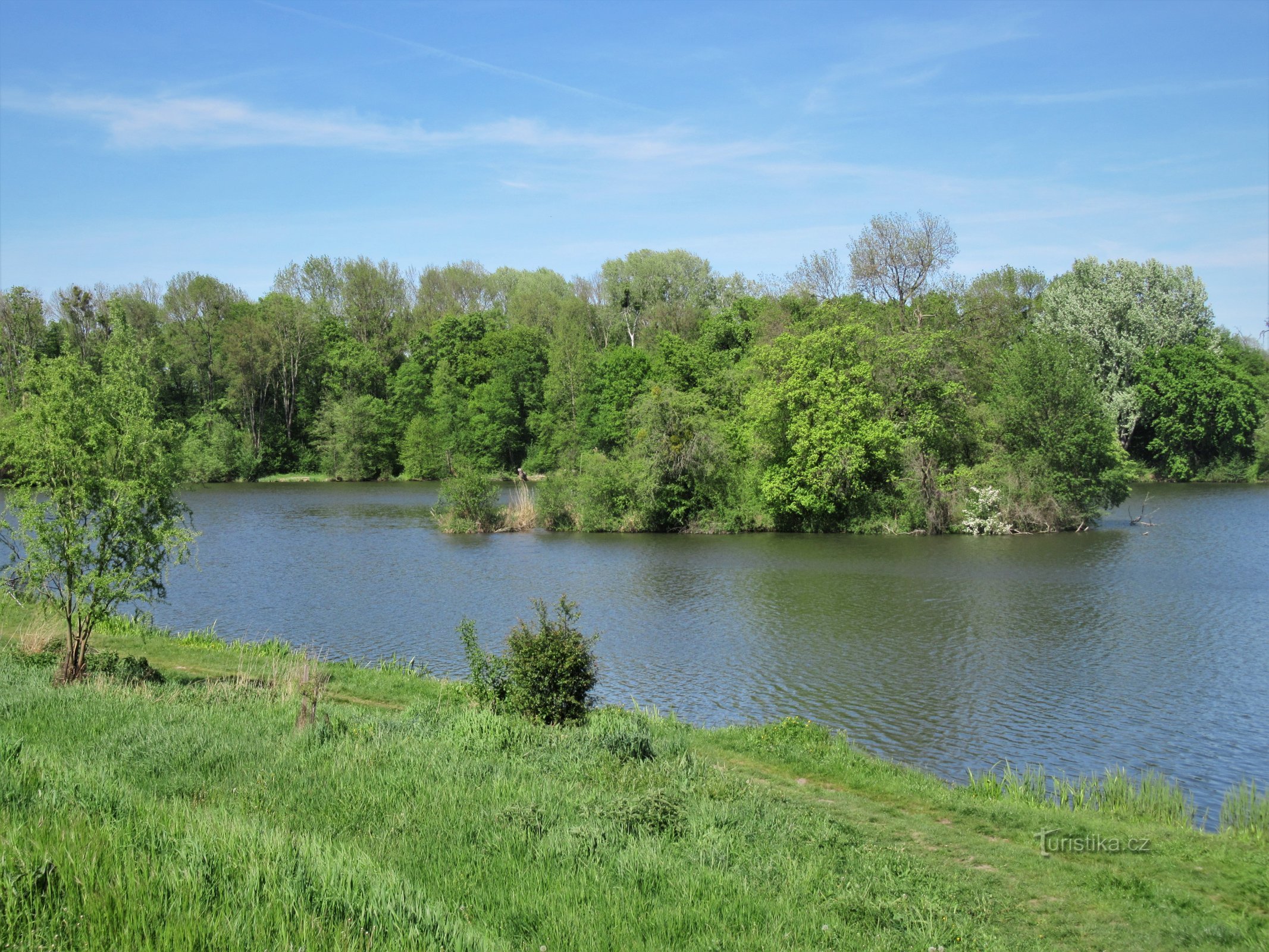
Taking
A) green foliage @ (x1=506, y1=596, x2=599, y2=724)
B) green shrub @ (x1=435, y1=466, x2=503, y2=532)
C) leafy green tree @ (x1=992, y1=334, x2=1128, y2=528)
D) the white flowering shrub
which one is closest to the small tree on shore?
green foliage @ (x1=506, y1=596, x2=599, y2=724)

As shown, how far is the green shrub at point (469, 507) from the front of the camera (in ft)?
156

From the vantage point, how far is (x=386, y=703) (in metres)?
16.5

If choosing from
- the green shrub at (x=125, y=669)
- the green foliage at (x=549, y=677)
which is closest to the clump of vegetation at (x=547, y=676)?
the green foliage at (x=549, y=677)

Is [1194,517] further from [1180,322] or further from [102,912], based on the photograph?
[102,912]

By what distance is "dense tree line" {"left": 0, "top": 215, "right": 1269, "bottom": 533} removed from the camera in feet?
147

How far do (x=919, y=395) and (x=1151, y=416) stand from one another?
33826 millimetres

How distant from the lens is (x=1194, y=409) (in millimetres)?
67500

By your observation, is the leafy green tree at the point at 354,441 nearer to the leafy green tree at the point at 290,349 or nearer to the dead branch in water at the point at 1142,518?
the leafy green tree at the point at 290,349

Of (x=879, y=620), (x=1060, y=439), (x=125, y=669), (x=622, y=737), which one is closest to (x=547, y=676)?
(x=622, y=737)

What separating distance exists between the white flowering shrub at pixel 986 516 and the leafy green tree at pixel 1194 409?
96.8 ft

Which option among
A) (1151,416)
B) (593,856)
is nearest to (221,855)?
(593,856)

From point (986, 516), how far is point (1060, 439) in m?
5.34

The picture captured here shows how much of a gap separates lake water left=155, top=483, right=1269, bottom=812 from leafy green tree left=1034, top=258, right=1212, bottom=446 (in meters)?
21.8

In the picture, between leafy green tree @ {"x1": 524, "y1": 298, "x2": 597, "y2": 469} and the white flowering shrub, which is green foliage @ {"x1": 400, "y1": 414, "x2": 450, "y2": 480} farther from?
the white flowering shrub
